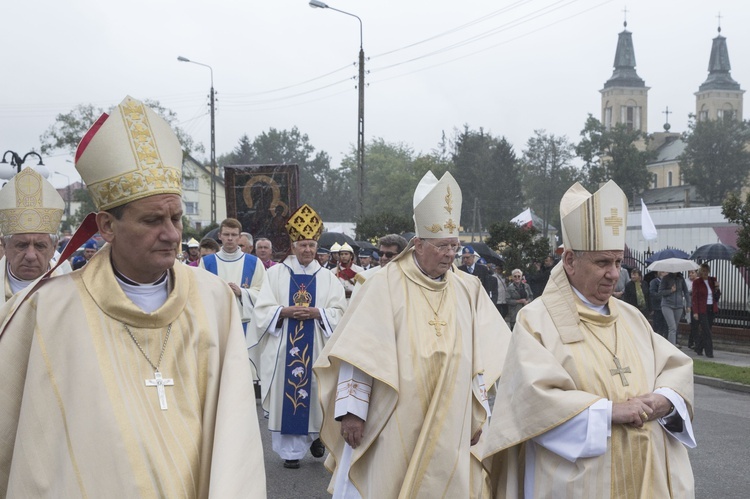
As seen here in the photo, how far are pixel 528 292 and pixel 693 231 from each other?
16571mm

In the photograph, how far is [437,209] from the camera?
20.4 ft

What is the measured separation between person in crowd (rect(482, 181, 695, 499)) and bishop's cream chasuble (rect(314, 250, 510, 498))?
104 centimetres

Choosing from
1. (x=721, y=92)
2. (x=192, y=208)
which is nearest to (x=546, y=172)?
(x=192, y=208)

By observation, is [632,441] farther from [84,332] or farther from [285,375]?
[285,375]

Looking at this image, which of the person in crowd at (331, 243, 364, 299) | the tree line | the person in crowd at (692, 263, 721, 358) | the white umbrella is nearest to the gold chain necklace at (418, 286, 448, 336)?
the person in crowd at (331, 243, 364, 299)

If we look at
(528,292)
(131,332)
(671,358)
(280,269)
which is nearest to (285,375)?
(280,269)

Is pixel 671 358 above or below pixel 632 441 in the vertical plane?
above

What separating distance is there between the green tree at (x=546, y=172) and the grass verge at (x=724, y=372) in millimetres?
66702

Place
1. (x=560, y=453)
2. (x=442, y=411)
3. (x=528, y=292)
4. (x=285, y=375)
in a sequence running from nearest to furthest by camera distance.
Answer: (x=560, y=453)
(x=442, y=411)
(x=285, y=375)
(x=528, y=292)

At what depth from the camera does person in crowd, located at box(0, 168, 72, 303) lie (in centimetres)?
555

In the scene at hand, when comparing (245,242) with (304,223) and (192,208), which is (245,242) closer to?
(304,223)

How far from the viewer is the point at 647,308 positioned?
1980cm

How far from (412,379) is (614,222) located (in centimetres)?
178

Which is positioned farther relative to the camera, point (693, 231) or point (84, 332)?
point (693, 231)
